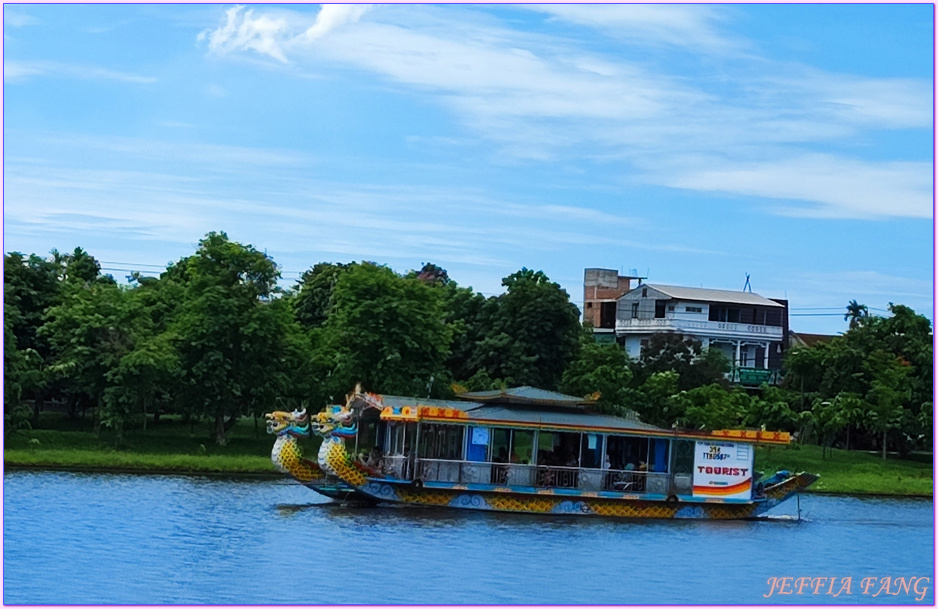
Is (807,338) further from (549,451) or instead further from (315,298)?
(549,451)

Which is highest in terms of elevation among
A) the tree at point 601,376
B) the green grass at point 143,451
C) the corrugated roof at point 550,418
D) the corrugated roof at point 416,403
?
the tree at point 601,376

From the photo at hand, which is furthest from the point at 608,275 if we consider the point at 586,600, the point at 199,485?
the point at 586,600

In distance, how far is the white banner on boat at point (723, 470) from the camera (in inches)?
1190

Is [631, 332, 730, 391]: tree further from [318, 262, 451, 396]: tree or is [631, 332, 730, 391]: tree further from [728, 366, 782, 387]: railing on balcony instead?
[318, 262, 451, 396]: tree

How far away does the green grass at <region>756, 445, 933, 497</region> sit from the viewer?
40219mm

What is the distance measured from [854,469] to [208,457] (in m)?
19.7

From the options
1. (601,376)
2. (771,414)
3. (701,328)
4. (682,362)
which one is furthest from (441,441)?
(701,328)

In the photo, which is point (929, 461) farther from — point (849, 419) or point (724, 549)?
point (724, 549)

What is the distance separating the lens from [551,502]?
29.1 m

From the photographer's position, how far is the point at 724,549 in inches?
1033

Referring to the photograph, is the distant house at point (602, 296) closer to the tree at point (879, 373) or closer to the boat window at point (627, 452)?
the tree at point (879, 373)

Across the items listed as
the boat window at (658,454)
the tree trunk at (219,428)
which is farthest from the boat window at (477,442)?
→ the tree trunk at (219,428)

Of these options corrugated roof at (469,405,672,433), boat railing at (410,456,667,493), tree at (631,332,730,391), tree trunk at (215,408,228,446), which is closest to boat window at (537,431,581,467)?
boat railing at (410,456,667,493)

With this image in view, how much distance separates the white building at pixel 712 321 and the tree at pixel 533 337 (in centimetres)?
833
